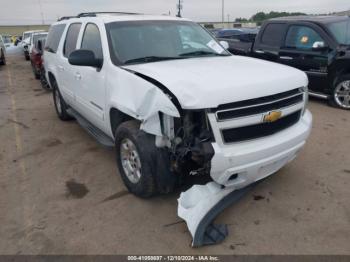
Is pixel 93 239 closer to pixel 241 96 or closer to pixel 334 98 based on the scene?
pixel 241 96

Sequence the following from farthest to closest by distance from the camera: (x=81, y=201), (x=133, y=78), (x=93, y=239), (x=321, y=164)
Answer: (x=321, y=164) → (x=81, y=201) → (x=133, y=78) → (x=93, y=239)

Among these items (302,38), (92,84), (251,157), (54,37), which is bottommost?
(251,157)

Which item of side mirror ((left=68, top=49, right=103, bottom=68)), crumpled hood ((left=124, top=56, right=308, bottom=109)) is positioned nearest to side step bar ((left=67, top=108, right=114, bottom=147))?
side mirror ((left=68, top=49, right=103, bottom=68))

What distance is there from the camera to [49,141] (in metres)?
5.90

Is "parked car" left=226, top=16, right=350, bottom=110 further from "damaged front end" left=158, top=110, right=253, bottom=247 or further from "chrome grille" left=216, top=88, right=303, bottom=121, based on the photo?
"damaged front end" left=158, top=110, right=253, bottom=247

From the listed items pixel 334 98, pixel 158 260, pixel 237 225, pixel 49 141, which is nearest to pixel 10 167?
pixel 49 141

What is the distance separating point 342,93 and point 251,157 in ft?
16.3

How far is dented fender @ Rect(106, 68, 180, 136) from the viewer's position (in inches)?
120

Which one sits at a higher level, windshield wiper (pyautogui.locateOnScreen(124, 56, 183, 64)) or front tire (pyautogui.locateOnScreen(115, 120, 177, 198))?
windshield wiper (pyautogui.locateOnScreen(124, 56, 183, 64))

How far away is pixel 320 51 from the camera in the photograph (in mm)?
7066

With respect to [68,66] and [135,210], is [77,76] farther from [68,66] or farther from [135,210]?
[135,210]

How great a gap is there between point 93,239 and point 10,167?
2358mm

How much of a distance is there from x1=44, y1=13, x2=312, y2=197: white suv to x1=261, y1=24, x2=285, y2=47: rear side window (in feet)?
13.2

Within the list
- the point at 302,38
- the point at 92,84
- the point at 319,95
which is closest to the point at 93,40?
the point at 92,84
